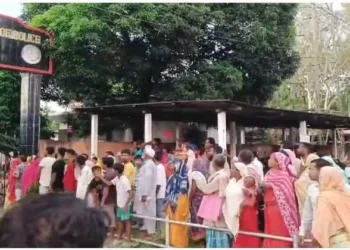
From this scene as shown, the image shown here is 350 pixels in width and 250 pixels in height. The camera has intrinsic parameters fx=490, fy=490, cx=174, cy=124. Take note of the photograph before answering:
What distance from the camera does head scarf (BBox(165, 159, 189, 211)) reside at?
273 inches

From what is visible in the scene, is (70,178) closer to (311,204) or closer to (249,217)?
(249,217)

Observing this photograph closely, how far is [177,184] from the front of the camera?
700cm

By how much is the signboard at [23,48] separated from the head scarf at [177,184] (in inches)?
298

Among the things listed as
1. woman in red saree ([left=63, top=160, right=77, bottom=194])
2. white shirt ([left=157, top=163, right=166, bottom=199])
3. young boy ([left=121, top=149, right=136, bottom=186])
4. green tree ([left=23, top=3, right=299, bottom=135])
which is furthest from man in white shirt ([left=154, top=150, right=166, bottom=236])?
green tree ([left=23, top=3, right=299, bottom=135])

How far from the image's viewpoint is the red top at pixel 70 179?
853cm

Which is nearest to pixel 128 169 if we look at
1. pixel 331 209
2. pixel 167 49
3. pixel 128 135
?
pixel 331 209

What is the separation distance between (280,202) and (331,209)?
118 cm

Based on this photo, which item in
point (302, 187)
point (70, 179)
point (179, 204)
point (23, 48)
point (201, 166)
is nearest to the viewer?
point (302, 187)

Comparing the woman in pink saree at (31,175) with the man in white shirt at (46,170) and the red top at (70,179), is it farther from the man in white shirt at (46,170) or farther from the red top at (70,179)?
the red top at (70,179)

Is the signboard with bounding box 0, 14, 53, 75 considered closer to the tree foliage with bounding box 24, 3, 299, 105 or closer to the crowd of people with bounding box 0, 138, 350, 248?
the tree foliage with bounding box 24, 3, 299, 105

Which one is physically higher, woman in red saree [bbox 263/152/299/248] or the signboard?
the signboard

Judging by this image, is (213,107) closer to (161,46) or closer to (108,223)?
(161,46)

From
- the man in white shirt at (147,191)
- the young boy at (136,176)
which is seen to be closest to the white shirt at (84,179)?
the young boy at (136,176)

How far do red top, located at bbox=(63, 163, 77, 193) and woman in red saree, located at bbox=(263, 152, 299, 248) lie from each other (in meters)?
4.21
